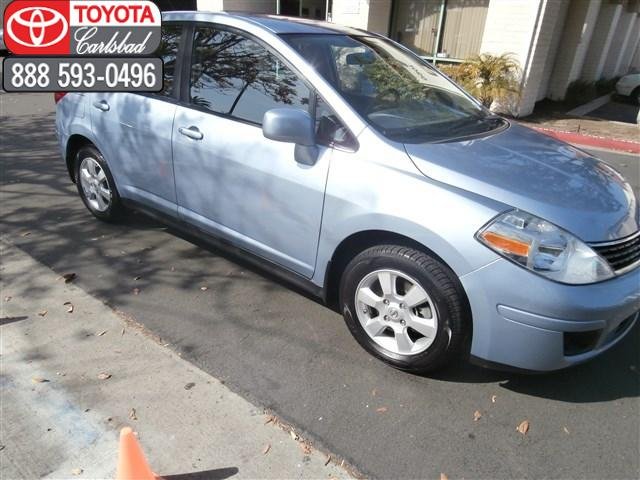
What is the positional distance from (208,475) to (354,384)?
0.88 metres

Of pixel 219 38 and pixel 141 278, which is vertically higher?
pixel 219 38

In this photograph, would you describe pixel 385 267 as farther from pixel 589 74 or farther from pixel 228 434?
pixel 589 74

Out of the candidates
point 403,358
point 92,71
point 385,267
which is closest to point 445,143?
point 385,267

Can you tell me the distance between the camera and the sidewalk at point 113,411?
210cm

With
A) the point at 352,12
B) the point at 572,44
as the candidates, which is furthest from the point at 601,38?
the point at 352,12

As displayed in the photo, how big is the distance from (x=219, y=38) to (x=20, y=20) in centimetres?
723

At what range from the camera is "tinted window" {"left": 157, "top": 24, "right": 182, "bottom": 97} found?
3446 millimetres

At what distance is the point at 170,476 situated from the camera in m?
2.04

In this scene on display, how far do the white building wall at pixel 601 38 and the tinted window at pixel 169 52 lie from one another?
14.6m

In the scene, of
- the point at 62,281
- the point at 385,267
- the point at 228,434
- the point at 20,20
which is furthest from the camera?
the point at 20,20

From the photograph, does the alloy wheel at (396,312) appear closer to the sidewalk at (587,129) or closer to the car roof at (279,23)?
the car roof at (279,23)

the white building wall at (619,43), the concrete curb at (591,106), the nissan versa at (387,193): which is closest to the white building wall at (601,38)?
the concrete curb at (591,106)

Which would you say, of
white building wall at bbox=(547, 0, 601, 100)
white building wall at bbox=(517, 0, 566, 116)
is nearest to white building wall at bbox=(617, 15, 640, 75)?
white building wall at bbox=(547, 0, 601, 100)

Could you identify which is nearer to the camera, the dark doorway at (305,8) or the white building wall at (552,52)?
the white building wall at (552,52)
